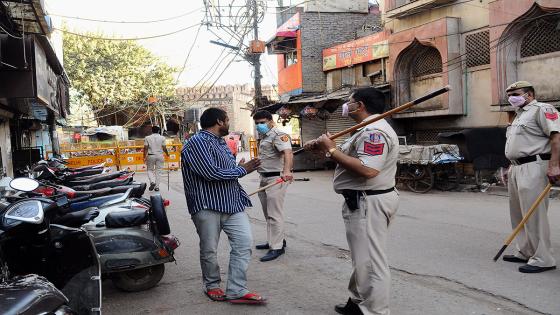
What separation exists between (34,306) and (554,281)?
4.26 meters

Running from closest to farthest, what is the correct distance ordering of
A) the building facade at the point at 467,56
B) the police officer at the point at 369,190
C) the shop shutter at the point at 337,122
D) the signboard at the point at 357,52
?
the police officer at the point at 369,190, the building facade at the point at 467,56, the signboard at the point at 357,52, the shop shutter at the point at 337,122

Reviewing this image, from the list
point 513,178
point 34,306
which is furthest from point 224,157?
point 513,178

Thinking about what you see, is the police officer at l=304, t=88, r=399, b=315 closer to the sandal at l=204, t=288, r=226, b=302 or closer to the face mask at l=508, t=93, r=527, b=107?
the sandal at l=204, t=288, r=226, b=302

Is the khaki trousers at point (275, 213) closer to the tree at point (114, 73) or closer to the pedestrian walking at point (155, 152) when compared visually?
the pedestrian walking at point (155, 152)

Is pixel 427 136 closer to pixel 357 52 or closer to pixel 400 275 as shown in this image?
pixel 357 52

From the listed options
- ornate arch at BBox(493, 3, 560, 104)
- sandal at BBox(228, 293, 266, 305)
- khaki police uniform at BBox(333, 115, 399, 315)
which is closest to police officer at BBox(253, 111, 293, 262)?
sandal at BBox(228, 293, 266, 305)

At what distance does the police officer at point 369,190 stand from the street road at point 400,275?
66cm

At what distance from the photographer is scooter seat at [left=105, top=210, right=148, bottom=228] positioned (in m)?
4.37

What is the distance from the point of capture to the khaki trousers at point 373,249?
334cm

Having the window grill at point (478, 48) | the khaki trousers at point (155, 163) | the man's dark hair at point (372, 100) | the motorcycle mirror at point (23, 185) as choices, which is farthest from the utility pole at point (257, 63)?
the motorcycle mirror at point (23, 185)

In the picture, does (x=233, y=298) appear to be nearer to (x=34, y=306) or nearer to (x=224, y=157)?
(x=224, y=157)

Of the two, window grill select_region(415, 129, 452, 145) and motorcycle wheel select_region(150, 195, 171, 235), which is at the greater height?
window grill select_region(415, 129, 452, 145)

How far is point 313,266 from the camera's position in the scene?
5238mm

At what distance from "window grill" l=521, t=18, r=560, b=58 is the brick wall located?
33.9ft
